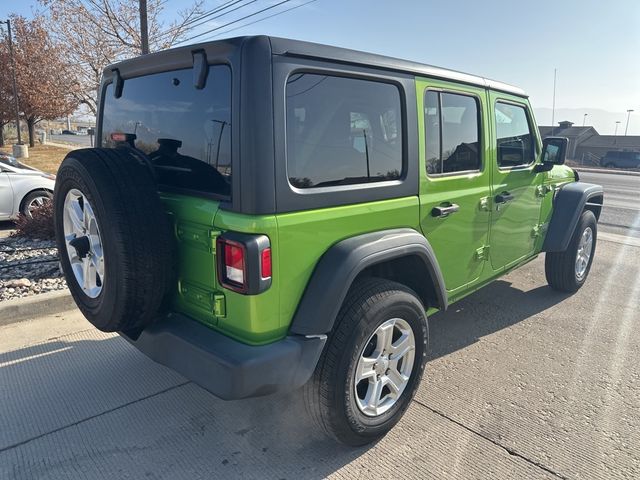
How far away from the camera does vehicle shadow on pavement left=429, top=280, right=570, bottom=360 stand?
12.6 ft

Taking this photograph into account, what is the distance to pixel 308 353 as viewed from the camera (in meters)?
2.17

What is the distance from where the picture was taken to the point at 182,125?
2.39m

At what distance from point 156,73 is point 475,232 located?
2.32m

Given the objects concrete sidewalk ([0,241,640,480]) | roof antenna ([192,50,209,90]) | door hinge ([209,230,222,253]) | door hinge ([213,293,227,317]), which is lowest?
concrete sidewalk ([0,241,640,480])

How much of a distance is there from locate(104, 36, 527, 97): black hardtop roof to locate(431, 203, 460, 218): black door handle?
2.65ft

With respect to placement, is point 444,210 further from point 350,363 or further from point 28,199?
point 28,199

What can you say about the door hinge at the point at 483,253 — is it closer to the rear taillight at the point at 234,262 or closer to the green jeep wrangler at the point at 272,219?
the green jeep wrangler at the point at 272,219

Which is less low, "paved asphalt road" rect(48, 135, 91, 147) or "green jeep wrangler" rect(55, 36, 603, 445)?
"paved asphalt road" rect(48, 135, 91, 147)

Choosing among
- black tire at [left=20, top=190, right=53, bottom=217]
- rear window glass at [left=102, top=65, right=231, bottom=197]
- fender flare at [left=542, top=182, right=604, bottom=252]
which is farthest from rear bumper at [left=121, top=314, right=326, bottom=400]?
black tire at [left=20, top=190, right=53, bottom=217]

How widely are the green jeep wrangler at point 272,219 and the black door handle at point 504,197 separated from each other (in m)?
0.71

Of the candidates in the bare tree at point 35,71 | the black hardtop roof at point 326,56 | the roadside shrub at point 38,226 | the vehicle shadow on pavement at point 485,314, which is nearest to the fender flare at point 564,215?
the vehicle shadow on pavement at point 485,314

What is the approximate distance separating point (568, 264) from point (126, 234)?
4.18m

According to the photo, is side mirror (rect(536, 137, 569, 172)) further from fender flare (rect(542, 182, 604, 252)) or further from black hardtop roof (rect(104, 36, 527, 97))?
black hardtop roof (rect(104, 36, 527, 97))

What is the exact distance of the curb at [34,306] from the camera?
4023 mm
